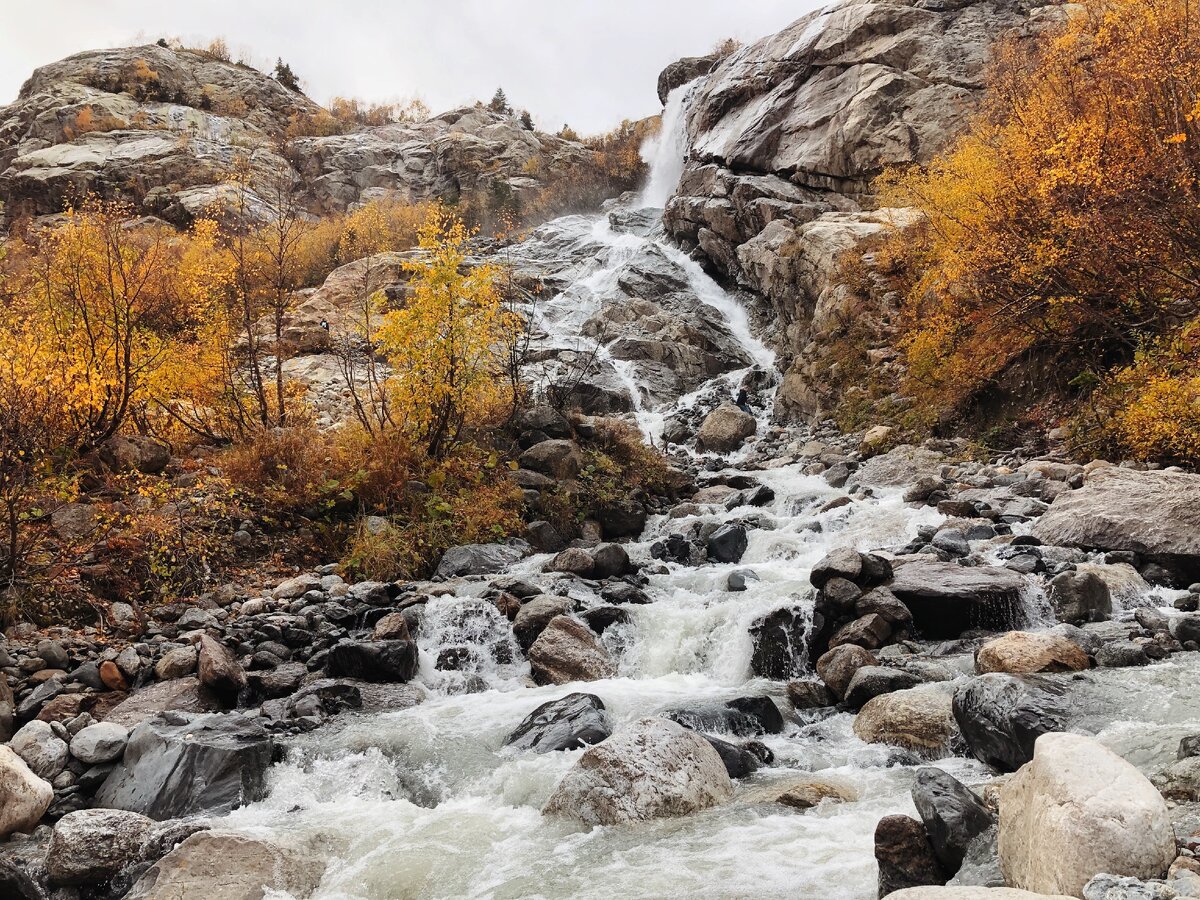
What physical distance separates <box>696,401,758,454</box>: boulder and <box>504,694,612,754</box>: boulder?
45.1ft

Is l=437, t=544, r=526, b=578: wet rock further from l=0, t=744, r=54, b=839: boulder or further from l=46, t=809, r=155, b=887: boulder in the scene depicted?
l=46, t=809, r=155, b=887: boulder

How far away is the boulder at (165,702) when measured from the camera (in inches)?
278

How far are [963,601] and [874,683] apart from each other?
6.03 feet

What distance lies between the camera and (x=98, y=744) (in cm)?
629

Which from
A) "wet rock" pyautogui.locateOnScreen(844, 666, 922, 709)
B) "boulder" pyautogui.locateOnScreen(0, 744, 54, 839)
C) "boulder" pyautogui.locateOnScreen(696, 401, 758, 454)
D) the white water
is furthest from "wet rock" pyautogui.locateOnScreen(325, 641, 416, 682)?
"boulder" pyautogui.locateOnScreen(696, 401, 758, 454)

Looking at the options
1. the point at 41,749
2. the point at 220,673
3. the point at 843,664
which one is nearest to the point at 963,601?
the point at 843,664

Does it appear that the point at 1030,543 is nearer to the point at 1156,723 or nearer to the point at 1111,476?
the point at 1111,476

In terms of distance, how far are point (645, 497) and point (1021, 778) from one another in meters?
12.0

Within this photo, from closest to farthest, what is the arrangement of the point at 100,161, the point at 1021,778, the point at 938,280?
the point at 1021,778 < the point at 938,280 < the point at 100,161

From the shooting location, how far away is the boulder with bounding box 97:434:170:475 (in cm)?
1141

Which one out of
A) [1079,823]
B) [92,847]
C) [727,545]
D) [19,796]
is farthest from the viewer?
[727,545]

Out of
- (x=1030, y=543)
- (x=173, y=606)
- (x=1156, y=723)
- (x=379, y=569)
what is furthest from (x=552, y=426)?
(x=1156, y=723)

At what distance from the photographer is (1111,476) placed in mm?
10070

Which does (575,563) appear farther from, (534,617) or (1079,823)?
(1079,823)
